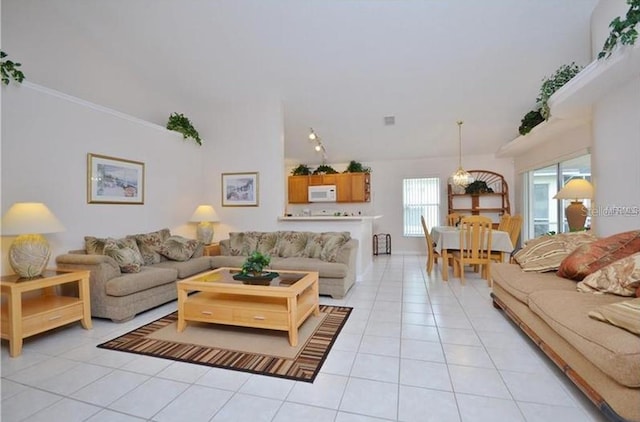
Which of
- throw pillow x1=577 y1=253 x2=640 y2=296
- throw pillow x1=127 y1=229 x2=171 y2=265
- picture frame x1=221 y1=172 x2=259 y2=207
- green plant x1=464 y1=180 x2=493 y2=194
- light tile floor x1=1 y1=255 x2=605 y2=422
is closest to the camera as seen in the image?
light tile floor x1=1 y1=255 x2=605 y2=422

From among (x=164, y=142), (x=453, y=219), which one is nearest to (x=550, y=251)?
(x=453, y=219)

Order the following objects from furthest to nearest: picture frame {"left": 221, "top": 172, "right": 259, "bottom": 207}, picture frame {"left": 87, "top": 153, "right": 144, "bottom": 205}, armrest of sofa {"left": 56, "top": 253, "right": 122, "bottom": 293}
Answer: picture frame {"left": 221, "top": 172, "right": 259, "bottom": 207} < picture frame {"left": 87, "top": 153, "right": 144, "bottom": 205} < armrest of sofa {"left": 56, "top": 253, "right": 122, "bottom": 293}

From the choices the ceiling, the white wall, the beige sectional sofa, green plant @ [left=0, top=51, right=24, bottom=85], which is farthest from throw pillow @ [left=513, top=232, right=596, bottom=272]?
green plant @ [left=0, top=51, right=24, bottom=85]

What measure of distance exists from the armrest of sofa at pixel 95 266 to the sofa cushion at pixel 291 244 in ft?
6.82

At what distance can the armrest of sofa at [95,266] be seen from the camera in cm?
301

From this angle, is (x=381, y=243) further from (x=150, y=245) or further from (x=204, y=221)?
(x=150, y=245)

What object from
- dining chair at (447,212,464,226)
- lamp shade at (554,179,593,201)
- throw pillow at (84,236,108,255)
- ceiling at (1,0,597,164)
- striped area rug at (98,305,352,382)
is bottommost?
striped area rug at (98,305,352,382)

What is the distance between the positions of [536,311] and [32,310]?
4.12 meters

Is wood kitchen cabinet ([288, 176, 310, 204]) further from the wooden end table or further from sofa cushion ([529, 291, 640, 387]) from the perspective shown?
sofa cushion ([529, 291, 640, 387])

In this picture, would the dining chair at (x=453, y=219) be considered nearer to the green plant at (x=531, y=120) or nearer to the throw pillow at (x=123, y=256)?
the green plant at (x=531, y=120)

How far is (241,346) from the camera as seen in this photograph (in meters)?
2.45

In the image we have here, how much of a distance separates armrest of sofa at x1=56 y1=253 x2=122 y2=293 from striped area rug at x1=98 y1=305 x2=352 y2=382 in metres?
0.66

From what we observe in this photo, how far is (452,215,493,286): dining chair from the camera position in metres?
4.28

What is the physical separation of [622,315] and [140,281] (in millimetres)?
3842
